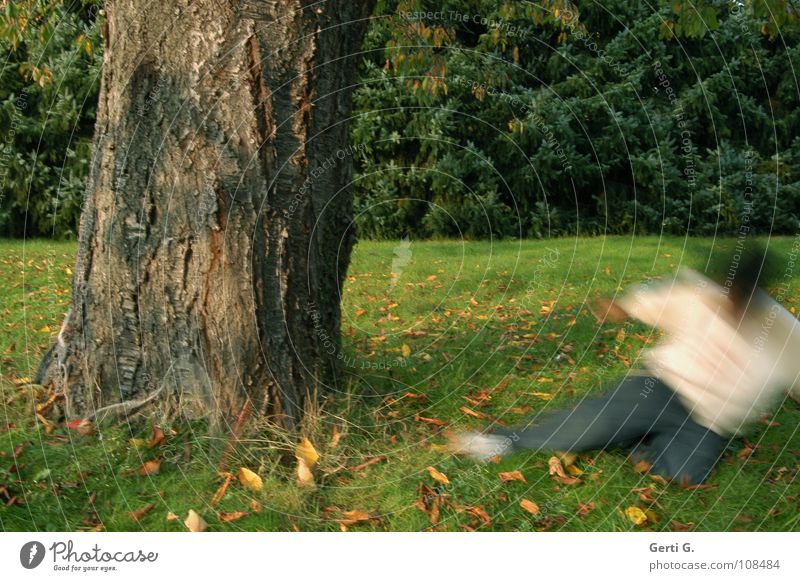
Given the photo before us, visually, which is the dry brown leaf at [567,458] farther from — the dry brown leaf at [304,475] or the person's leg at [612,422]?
the dry brown leaf at [304,475]

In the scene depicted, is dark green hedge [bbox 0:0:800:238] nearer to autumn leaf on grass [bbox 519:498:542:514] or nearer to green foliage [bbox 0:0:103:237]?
green foliage [bbox 0:0:103:237]

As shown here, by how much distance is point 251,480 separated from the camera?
3078 mm

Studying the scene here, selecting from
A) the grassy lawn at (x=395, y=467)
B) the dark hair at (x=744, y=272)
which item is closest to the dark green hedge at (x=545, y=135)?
the grassy lawn at (x=395, y=467)

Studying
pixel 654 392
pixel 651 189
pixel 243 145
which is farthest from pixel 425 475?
pixel 651 189

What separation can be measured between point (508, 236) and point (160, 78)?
6406 millimetres

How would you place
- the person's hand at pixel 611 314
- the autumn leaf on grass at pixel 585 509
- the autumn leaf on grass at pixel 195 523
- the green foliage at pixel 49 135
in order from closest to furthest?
the autumn leaf on grass at pixel 195 523
the autumn leaf on grass at pixel 585 509
the person's hand at pixel 611 314
the green foliage at pixel 49 135

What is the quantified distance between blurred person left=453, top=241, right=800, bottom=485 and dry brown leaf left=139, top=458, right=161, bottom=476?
4.06 ft

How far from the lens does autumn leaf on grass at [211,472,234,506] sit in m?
3.05

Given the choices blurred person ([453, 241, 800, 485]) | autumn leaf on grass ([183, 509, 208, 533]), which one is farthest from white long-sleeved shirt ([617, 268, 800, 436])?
autumn leaf on grass ([183, 509, 208, 533])

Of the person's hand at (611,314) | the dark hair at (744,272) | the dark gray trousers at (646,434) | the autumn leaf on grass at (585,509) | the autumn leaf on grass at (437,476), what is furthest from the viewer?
the person's hand at (611,314)

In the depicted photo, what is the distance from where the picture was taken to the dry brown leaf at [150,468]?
123 inches

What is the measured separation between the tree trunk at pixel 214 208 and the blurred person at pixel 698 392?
0.97m

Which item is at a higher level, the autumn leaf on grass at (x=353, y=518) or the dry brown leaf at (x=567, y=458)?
the dry brown leaf at (x=567, y=458)

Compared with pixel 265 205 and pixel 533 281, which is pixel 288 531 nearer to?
pixel 265 205
